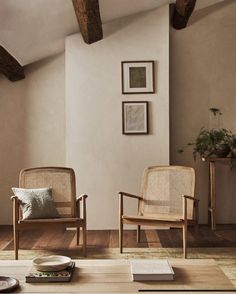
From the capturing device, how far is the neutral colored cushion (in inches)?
179

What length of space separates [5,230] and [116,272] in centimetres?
352

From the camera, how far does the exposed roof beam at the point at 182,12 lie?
17.5 feet

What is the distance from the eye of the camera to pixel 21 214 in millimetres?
4719

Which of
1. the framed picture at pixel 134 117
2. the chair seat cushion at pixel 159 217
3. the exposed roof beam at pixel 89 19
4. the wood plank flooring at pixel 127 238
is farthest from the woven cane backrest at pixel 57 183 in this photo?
the exposed roof beam at pixel 89 19

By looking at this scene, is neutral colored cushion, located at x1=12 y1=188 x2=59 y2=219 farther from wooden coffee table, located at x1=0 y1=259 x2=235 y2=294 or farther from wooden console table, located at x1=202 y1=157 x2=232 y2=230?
wooden console table, located at x1=202 y1=157 x2=232 y2=230

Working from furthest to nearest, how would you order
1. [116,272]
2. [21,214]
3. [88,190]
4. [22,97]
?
[22,97], [88,190], [21,214], [116,272]

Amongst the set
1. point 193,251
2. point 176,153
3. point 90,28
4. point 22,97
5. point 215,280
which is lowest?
point 193,251

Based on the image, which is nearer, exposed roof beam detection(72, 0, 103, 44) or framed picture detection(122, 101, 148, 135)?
exposed roof beam detection(72, 0, 103, 44)

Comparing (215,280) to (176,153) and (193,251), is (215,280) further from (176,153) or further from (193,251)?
(176,153)

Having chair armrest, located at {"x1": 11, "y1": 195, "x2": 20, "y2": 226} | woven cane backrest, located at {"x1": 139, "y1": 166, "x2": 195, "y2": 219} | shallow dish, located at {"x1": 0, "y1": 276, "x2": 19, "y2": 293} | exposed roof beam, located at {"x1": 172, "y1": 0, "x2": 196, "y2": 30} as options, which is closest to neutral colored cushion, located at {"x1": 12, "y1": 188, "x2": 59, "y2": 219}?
chair armrest, located at {"x1": 11, "y1": 195, "x2": 20, "y2": 226}

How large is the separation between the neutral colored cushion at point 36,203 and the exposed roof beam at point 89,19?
171cm

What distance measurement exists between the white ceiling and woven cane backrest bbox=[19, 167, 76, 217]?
1.37m

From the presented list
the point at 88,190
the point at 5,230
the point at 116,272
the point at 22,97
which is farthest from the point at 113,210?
the point at 116,272

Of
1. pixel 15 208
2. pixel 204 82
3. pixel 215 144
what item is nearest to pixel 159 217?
pixel 15 208
